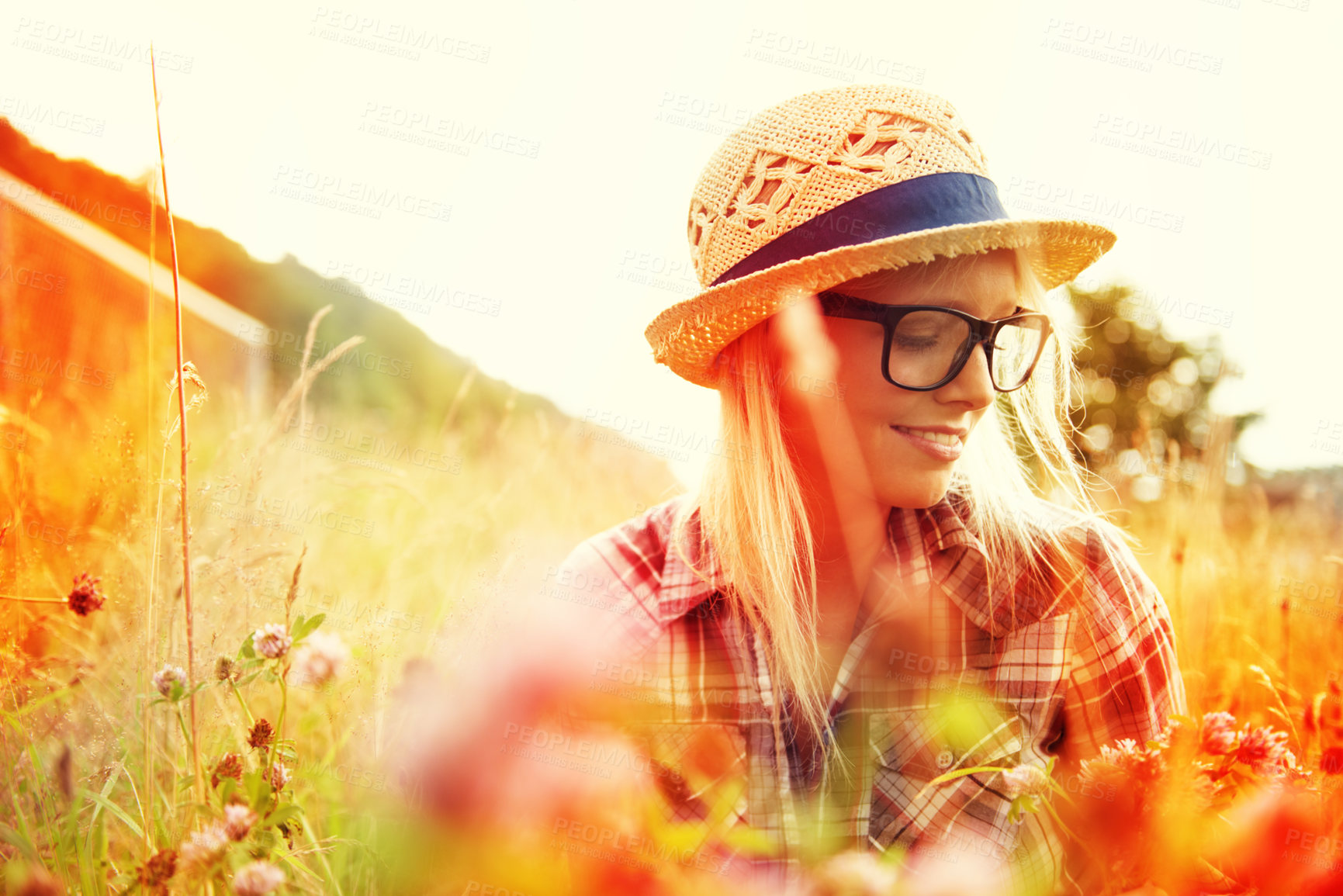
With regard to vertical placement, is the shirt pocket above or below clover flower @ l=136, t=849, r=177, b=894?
below

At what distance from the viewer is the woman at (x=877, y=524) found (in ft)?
5.10

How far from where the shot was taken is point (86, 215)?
1.73 m

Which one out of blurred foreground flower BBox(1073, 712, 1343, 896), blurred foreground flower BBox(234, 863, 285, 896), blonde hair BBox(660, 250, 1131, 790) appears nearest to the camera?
blurred foreground flower BBox(1073, 712, 1343, 896)

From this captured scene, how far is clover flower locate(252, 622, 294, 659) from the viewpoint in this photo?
0.97 metres

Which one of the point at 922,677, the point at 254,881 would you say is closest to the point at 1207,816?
the point at 254,881

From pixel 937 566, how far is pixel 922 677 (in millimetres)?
290

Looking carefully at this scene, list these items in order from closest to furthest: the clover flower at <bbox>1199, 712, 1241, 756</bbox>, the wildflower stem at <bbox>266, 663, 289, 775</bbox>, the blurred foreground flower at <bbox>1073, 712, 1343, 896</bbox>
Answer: the blurred foreground flower at <bbox>1073, 712, 1343, 896</bbox> < the clover flower at <bbox>1199, 712, 1241, 756</bbox> < the wildflower stem at <bbox>266, 663, 289, 775</bbox>

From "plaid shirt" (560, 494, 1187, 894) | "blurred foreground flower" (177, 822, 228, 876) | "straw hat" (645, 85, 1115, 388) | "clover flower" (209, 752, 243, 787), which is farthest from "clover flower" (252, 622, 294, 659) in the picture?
"straw hat" (645, 85, 1115, 388)

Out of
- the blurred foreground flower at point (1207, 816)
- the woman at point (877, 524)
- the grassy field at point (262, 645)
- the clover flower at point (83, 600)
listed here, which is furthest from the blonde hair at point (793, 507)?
the clover flower at point (83, 600)

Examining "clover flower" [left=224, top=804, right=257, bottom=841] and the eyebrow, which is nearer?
"clover flower" [left=224, top=804, right=257, bottom=841]

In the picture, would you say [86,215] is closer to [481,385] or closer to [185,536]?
[185,536]

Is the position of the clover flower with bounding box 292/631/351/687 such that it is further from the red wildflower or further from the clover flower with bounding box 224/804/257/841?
the red wildflower

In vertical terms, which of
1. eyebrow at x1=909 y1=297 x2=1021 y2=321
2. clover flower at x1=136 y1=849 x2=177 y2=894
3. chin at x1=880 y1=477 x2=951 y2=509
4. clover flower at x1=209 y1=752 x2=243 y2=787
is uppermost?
eyebrow at x1=909 y1=297 x2=1021 y2=321

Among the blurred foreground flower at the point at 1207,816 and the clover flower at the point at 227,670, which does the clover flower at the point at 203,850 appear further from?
the blurred foreground flower at the point at 1207,816
